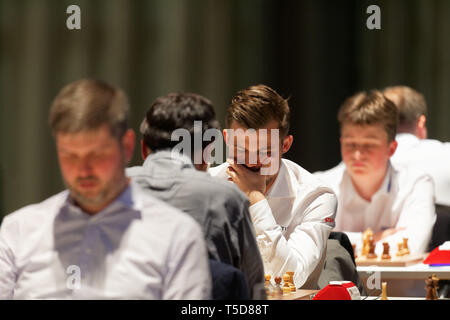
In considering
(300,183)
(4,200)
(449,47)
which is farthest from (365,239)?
(449,47)

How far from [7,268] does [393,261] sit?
250cm

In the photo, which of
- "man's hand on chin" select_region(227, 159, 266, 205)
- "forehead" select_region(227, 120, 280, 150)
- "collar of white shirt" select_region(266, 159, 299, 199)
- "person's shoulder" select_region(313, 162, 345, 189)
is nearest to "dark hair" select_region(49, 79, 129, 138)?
"man's hand on chin" select_region(227, 159, 266, 205)

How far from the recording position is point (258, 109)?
3328 mm

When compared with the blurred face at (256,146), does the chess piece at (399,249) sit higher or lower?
lower

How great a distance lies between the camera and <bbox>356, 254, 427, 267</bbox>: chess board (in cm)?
417

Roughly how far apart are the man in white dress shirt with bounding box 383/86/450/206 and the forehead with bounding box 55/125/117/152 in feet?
12.2

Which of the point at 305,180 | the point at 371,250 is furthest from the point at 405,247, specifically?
the point at 305,180

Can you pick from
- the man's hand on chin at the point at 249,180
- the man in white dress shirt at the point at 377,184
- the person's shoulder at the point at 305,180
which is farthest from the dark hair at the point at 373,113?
the man's hand on chin at the point at 249,180

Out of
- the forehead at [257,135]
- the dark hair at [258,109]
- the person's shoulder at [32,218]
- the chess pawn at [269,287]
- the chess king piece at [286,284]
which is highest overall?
the dark hair at [258,109]

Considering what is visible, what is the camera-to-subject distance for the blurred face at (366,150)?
5000mm

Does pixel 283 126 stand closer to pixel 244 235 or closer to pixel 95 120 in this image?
pixel 244 235

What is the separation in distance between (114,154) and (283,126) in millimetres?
1474

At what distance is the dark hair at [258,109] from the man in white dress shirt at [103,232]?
4.22 feet

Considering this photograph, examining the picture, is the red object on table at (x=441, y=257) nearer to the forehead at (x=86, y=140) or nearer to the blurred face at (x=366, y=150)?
the blurred face at (x=366, y=150)
